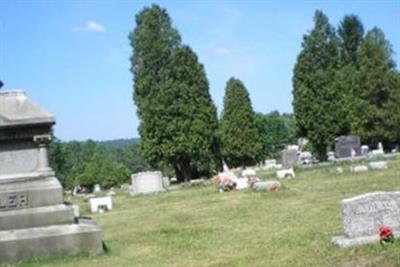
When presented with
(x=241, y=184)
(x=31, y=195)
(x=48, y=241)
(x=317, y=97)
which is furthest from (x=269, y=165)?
(x=48, y=241)

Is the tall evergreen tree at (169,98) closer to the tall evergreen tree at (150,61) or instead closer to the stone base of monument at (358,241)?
the tall evergreen tree at (150,61)

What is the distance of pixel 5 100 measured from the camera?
12547 mm

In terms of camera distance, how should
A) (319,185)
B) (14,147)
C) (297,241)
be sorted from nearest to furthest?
(297,241), (14,147), (319,185)

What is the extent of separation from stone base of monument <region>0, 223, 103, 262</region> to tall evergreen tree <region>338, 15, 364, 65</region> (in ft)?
Result: 208

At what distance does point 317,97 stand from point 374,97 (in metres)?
9.26

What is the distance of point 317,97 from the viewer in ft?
182

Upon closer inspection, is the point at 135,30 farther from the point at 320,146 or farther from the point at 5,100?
the point at 5,100

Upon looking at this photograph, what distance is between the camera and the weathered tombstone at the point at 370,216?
10539 mm

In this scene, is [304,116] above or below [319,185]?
above

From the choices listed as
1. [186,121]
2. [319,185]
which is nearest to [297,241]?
[319,185]

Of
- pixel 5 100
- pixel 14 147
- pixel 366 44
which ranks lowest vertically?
pixel 14 147

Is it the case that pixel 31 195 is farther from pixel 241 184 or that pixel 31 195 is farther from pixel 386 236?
pixel 241 184

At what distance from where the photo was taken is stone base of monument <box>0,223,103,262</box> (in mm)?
11805

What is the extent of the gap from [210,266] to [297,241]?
84.8 inches
